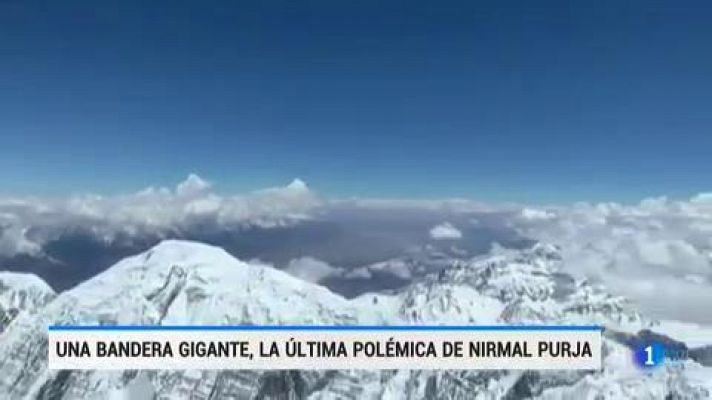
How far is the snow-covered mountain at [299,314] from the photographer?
2977mm

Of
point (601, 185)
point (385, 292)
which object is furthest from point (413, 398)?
point (601, 185)

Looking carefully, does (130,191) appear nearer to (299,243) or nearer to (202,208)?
(202,208)

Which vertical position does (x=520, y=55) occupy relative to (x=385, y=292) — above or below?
above

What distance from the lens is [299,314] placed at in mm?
2977

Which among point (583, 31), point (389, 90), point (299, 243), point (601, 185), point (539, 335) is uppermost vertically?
point (583, 31)

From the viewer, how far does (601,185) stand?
3.02 m

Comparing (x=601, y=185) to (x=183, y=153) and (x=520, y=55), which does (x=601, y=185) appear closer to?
(x=520, y=55)

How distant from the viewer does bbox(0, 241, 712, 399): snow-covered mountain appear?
2977 mm

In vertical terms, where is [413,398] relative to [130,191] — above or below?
below

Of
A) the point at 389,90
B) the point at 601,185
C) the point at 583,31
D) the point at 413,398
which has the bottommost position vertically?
the point at 413,398

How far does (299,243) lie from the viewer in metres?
3.05

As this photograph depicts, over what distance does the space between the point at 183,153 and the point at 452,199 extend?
0.97 metres

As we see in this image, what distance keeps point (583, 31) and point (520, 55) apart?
0.24 meters

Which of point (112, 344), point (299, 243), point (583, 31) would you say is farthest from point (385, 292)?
point (583, 31)
